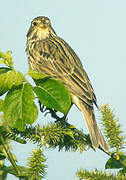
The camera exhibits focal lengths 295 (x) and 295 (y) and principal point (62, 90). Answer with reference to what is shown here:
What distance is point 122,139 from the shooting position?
69.5 inches

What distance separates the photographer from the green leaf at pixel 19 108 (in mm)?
1685

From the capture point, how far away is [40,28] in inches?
237

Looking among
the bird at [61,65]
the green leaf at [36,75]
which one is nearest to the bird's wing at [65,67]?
the bird at [61,65]

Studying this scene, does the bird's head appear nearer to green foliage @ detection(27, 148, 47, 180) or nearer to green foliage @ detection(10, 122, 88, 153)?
green foliage @ detection(10, 122, 88, 153)

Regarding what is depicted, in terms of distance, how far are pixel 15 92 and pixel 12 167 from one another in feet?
1.43

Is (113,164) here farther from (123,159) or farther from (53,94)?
(53,94)

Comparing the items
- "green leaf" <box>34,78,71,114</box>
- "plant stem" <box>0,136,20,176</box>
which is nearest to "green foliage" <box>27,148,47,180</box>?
"plant stem" <box>0,136,20,176</box>

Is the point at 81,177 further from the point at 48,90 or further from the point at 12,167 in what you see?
the point at 48,90

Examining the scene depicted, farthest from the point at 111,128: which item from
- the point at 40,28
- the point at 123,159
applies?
the point at 40,28

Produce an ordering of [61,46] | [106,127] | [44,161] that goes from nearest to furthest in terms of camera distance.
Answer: [44,161], [106,127], [61,46]

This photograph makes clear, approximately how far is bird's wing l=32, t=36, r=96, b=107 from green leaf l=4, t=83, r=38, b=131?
263 cm

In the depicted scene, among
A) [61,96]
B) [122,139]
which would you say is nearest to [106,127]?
[122,139]

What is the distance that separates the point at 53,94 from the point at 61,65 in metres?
3.11

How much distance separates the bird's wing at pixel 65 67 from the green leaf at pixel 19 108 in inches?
104
